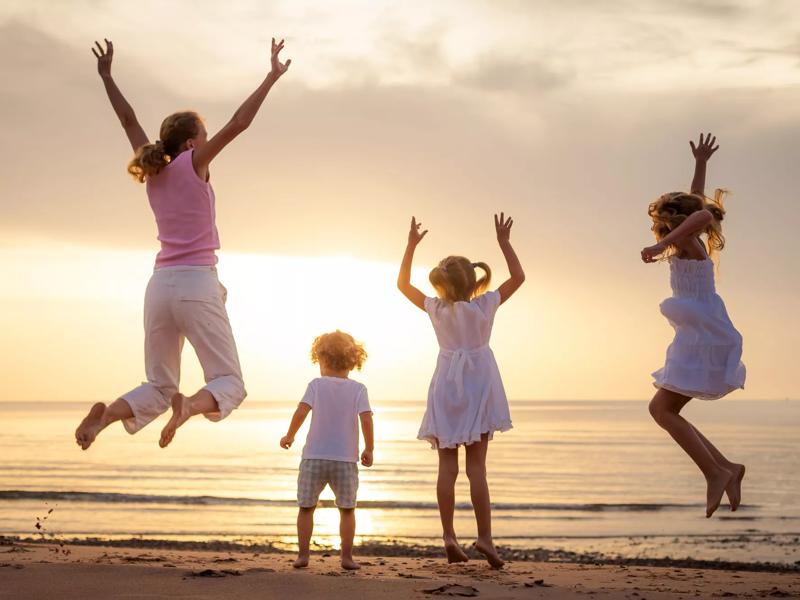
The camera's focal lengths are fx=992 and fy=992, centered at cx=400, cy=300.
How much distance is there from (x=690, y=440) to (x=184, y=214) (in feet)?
13.0

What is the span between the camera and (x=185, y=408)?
A: 6.31m

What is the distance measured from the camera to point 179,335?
6840 millimetres

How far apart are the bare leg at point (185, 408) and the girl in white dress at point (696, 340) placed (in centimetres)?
323

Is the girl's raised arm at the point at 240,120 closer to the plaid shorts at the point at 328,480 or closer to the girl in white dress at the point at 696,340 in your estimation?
the plaid shorts at the point at 328,480

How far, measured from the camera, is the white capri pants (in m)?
6.57

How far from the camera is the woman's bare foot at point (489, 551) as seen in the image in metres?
7.57

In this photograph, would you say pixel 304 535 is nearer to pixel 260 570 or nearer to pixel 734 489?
pixel 260 570

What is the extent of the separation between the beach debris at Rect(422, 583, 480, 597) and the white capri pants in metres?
1.78

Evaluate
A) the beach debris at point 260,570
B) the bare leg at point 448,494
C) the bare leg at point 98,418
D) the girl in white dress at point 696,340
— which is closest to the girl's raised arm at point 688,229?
the girl in white dress at point 696,340

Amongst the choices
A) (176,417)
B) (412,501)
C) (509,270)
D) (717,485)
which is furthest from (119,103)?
(412,501)

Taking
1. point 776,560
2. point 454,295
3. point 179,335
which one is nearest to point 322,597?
point 179,335

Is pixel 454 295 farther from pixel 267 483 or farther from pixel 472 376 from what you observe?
pixel 267 483

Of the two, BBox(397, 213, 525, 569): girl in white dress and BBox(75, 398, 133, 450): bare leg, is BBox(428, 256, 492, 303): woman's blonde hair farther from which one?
BBox(75, 398, 133, 450): bare leg

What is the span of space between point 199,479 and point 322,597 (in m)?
24.0
